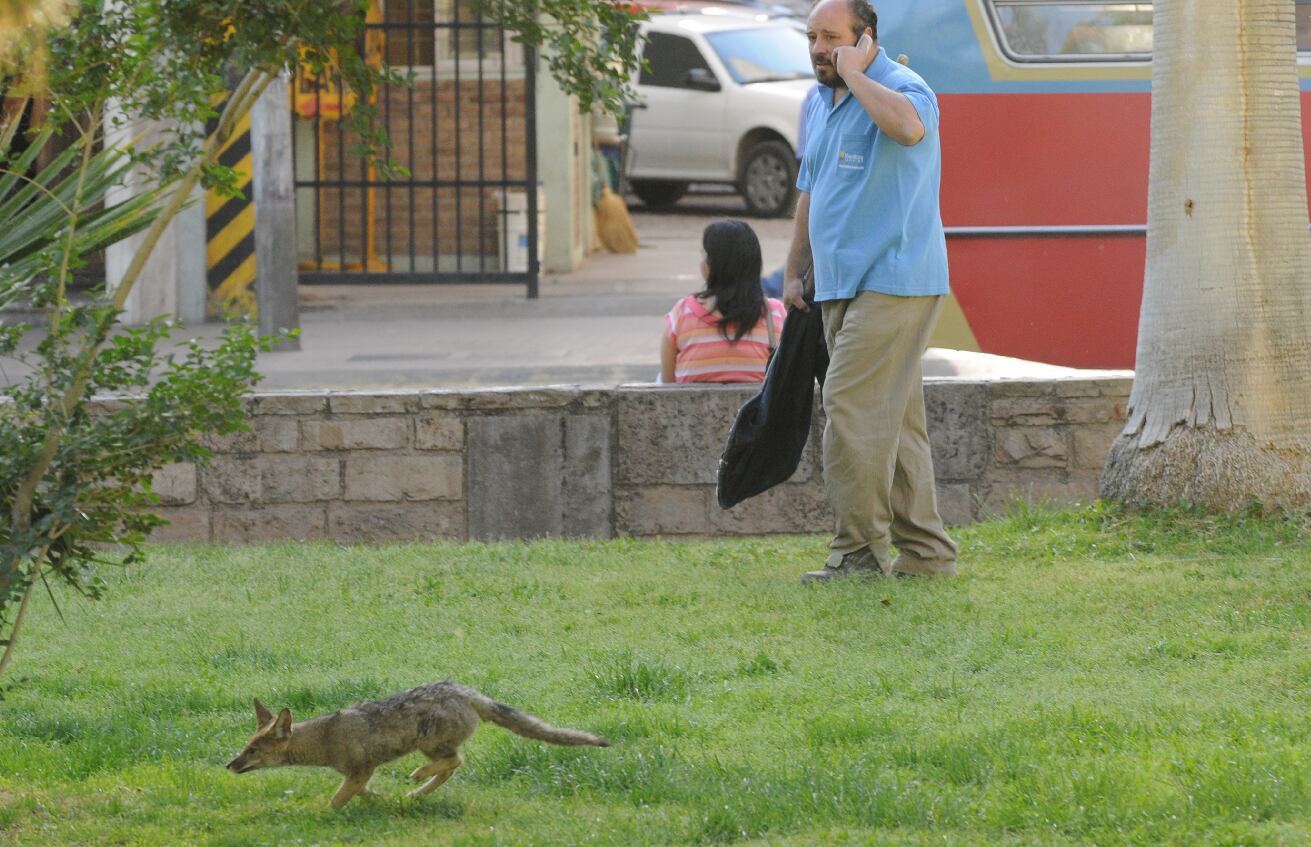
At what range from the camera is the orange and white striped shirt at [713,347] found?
7824 mm

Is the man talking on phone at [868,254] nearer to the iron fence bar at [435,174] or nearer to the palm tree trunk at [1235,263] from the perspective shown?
the palm tree trunk at [1235,263]

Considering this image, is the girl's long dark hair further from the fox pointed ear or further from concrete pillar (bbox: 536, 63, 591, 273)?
concrete pillar (bbox: 536, 63, 591, 273)

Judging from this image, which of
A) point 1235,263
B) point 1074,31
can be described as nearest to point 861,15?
point 1235,263

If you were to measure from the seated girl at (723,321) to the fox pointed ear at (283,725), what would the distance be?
3.96 metres

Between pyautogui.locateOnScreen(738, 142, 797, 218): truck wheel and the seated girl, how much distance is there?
515 inches

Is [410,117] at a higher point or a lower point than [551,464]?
higher

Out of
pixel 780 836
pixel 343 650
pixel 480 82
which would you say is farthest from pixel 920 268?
pixel 480 82

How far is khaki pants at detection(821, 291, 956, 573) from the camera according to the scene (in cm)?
584

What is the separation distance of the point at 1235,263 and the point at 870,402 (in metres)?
1.72

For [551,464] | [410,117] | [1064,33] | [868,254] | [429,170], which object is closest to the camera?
[868,254]

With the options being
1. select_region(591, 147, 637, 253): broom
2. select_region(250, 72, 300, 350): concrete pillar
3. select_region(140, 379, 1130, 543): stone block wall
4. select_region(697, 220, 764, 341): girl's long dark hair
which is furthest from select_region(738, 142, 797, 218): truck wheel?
select_region(697, 220, 764, 341): girl's long dark hair

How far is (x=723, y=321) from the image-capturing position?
25.5ft

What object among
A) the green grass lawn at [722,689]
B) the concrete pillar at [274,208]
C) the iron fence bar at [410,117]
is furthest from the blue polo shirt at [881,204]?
the iron fence bar at [410,117]

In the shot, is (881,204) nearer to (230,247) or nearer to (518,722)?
(518,722)
